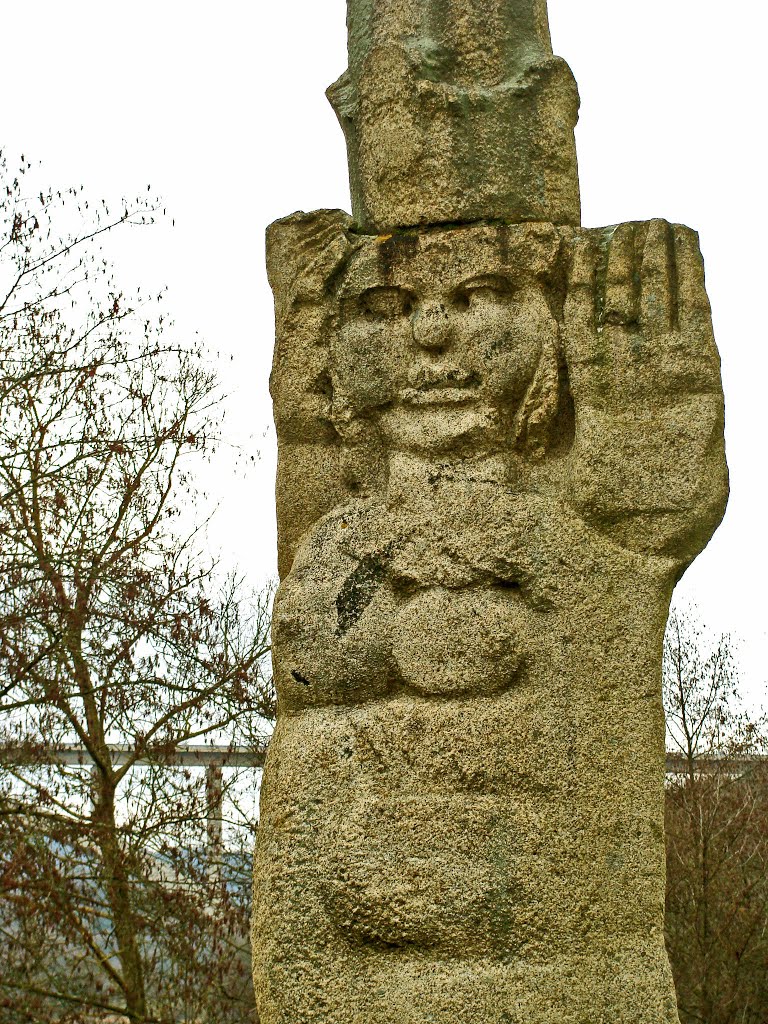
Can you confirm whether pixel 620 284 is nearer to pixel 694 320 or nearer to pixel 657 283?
pixel 657 283

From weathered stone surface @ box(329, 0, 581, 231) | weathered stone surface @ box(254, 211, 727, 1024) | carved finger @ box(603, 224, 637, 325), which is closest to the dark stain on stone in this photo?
weathered stone surface @ box(254, 211, 727, 1024)

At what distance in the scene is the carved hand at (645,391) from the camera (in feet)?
12.4

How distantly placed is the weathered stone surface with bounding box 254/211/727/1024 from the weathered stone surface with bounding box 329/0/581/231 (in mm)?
132

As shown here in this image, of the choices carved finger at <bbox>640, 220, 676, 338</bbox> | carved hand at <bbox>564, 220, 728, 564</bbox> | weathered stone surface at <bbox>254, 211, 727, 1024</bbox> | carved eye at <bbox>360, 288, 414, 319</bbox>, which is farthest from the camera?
carved eye at <bbox>360, 288, 414, 319</bbox>

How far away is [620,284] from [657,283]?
0.33 ft

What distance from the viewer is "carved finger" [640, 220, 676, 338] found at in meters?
3.89

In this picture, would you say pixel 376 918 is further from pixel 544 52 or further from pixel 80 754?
pixel 80 754

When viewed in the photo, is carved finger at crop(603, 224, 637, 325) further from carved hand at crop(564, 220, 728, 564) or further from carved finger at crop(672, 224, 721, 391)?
carved finger at crop(672, 224, 721, 391)

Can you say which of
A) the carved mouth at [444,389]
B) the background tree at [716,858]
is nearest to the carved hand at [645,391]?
the carved mouth at [444,389]

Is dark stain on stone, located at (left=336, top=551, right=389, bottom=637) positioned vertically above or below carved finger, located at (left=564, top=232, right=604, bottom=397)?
below

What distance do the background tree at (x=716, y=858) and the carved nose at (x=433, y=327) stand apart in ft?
23.7

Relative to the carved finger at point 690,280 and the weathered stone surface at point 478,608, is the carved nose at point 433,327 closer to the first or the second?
the weathered stone surface at point 478,608

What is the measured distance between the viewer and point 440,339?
3.96 m

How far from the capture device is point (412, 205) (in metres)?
4.12
